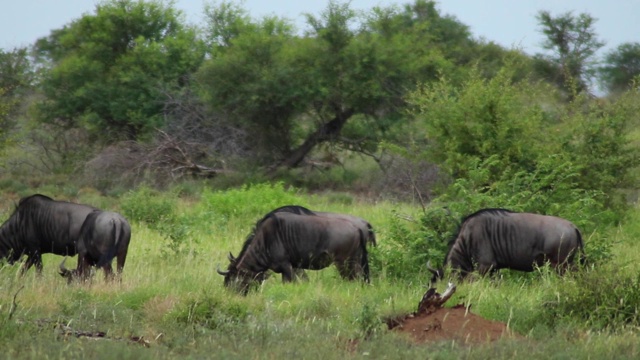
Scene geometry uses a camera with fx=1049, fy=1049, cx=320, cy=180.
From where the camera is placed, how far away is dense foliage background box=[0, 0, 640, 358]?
32.0 ft

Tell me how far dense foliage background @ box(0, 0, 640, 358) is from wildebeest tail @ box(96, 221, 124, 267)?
0.60 meters

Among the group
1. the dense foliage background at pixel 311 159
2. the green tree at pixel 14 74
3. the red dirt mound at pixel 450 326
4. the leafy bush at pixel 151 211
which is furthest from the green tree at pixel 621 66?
the red dirt mound at pixel 450 326

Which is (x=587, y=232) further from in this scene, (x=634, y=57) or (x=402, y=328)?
(x=634, y=57)

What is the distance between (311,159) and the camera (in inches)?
1215

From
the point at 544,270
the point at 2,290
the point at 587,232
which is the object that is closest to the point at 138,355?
the point at 2,290

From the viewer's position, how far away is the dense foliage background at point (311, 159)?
974 cm

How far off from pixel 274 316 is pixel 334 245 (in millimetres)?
2471

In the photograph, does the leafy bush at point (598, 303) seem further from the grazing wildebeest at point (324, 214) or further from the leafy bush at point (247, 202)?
the leafy bush at point (247, 202)

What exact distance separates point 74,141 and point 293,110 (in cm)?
759

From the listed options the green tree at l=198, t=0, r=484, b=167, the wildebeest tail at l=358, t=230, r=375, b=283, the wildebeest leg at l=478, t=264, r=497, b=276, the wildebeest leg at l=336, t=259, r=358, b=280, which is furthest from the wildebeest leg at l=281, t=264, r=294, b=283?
the green tree at l=198, t=0, r=484, b=167

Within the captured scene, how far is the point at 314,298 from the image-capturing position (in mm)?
10555

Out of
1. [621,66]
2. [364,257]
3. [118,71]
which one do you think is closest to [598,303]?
[364,257]

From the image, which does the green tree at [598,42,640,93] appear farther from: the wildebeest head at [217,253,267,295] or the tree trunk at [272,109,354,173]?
the wildebeest head at [217,253,267,295]

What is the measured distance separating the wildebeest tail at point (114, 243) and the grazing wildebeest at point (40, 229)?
565 millimetres
